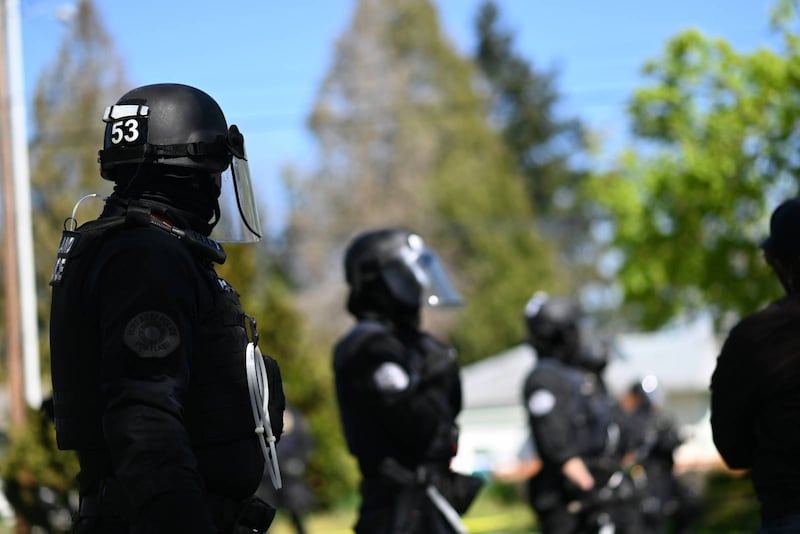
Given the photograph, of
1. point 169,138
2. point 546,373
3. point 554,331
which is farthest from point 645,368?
point 169,138

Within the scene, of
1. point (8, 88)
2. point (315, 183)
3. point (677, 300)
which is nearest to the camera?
point (8, 88)

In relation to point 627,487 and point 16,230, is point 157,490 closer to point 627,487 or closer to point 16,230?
point 627,487

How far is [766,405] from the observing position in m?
4.21

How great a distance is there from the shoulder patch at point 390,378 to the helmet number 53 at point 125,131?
2.41m

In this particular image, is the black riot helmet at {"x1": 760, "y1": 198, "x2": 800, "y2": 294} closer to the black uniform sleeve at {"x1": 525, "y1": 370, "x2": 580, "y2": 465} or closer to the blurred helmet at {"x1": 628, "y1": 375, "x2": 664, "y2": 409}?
the black uniform sleeve at {"x1": 525, "y1": 370, "x2": 580, "y2": 465}

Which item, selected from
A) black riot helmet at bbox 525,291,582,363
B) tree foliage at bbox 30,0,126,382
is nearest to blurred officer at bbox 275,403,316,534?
black riot helmet at bbox 525,291,582,363

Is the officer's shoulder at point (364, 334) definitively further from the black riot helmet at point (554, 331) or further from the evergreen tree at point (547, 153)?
the evergreen tree at point (547, 153)

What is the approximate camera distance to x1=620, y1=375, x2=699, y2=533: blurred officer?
44.1ft

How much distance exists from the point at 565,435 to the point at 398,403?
261 cm

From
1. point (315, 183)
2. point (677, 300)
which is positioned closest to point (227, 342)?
point (677, 300)

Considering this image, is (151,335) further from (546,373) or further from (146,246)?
(546,373)

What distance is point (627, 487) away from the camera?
31.0 feet

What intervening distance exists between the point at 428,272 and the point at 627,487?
386 cm

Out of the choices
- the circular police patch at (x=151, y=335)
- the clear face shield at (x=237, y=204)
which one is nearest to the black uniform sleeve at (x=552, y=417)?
the clear face shield at (x=237, y=204)
